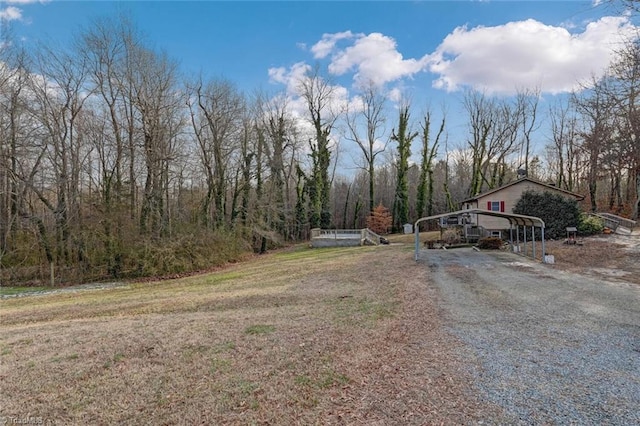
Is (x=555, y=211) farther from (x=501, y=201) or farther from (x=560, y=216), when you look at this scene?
(x=501, y=201)

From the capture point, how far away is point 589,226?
62.1 feet

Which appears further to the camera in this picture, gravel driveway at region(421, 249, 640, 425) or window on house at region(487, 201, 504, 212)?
window on house at region(487, 201, 504, 212)

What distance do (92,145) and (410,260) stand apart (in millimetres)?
17844

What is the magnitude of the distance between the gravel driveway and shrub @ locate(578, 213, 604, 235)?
414 inches

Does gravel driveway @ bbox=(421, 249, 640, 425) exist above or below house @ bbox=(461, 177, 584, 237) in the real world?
below

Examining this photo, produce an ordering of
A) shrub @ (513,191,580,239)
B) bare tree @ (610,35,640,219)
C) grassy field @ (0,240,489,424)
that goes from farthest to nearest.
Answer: shrub @ (513,191,580,239)
bare tree @ (610,35,640,219)
grassy field @ (0,240,489,424)

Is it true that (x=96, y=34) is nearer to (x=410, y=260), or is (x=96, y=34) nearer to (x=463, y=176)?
(x=410, y=260)

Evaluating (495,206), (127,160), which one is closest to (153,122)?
(127,160)

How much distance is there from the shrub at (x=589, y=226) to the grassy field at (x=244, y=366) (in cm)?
1594

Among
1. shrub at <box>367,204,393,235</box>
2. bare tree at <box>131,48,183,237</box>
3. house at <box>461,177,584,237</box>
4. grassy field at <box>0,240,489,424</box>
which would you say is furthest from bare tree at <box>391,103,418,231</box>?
grassy field at <box>0,240,489,424</box>

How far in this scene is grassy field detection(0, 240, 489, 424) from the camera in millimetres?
3436

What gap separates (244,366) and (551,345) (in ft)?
14.7

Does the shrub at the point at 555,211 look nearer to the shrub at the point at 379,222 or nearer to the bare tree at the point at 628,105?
the bare tree at the point at 628,105

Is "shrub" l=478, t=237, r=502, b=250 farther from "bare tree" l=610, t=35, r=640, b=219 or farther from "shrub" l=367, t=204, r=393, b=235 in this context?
"shrub" l=367, t=204, r=393, b=235
